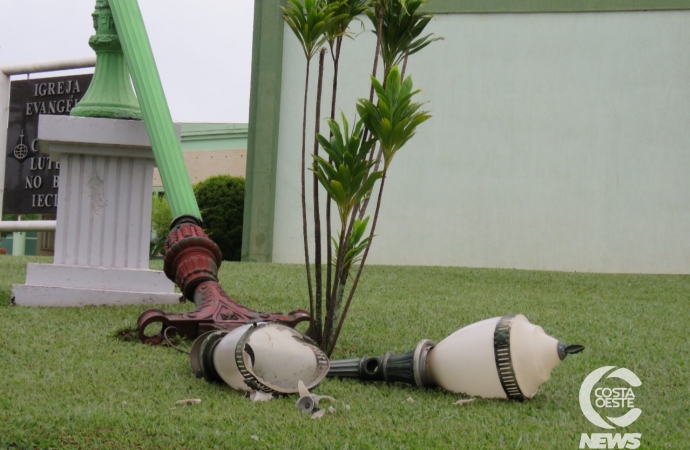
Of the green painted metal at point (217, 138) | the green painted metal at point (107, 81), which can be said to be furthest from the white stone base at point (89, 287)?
the green painted metal at point (217, 138)

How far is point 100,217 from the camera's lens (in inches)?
237

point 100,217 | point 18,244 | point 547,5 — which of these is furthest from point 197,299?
point 18,244

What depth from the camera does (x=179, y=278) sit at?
16.3ft

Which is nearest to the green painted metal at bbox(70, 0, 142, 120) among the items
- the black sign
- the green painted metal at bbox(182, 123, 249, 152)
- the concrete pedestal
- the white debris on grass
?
the concrete pedestal

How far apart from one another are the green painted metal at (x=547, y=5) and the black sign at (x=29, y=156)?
18.8ft

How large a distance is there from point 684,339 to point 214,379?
117 inches

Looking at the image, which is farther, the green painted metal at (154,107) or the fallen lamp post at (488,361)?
the green painted metal at (154,107)

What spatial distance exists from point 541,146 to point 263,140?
4168mm

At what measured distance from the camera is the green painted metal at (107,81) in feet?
19.9

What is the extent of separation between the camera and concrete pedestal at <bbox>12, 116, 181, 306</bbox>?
231 inches

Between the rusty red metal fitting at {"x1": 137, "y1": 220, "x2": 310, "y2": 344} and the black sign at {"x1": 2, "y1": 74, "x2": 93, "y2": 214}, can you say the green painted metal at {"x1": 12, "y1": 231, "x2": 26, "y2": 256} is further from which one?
the rusty red metal fitting at {"x1": 137, "y1": 220, "x2": 310, "y2": 344}

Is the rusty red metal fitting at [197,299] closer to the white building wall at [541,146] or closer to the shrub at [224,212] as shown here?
the white building wall at [541,146]

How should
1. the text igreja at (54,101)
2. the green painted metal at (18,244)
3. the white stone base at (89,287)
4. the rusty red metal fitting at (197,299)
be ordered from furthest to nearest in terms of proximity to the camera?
the green painted metal at (18,244) < the text igreja at (54,101) < the white stone base at (89,287) < the rusty red metal fitting at (197,299)

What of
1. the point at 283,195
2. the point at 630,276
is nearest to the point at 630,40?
the point at 630,276
